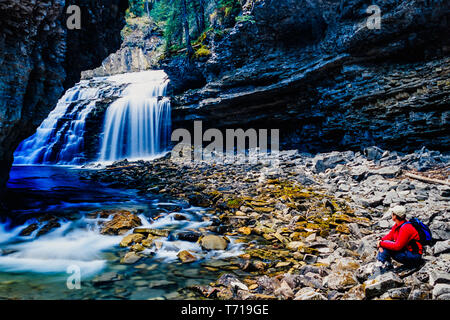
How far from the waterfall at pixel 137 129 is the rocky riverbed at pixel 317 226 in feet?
34.4

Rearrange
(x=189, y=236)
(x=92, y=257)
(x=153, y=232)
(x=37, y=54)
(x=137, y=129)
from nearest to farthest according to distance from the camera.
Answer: (x=92, y=257), (x=189, y=236), (x=153, y=232), (x=37, y=54), (x=137, y=129)

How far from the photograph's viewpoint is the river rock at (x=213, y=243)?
493 centimetres

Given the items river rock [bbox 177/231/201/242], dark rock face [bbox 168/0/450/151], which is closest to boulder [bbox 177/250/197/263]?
river rock [bbox 177/231/201/242]

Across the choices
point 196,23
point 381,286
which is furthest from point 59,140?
point 381,286

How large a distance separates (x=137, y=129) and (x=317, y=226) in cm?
2052

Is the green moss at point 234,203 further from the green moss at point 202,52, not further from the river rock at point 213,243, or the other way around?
the green moss at point 202,52

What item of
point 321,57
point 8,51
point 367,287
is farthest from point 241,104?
point 367,287

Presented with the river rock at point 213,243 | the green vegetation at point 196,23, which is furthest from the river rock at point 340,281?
the green vegetation at point 196,23

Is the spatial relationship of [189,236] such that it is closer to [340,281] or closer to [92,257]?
[92,257]

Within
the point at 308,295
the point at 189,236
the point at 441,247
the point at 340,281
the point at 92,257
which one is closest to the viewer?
the point at 308,295

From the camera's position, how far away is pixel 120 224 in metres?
5.99

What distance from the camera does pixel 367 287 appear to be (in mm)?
2879

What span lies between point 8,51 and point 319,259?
839cm
